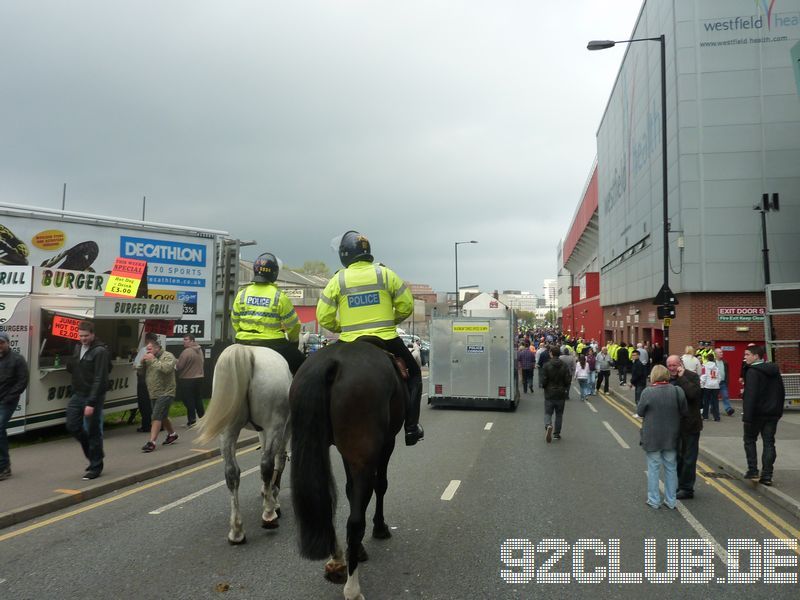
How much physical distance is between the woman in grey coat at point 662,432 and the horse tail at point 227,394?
4.71 meters

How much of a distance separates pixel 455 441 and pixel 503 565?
6506mm

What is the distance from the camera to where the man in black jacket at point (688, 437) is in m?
7.40

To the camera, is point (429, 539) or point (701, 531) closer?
point (429, 539)

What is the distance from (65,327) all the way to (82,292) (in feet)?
5.11

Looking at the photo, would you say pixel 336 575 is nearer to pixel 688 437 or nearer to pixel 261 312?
pixel 261 312

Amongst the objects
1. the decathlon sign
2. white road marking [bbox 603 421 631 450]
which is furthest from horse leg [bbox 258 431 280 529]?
the decathlon sign

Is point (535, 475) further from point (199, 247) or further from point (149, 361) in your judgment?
point (199, 247)

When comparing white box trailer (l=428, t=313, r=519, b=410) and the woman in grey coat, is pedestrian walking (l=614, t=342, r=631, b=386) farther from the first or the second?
the woman in grey coat

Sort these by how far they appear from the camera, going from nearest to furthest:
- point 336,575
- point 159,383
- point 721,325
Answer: point 336,575
point 159,383
point 721,325

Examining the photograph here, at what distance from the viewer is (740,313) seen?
1972cm

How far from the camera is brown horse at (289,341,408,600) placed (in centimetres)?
421

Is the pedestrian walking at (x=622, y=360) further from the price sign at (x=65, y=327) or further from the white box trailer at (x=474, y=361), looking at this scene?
the price sign at (x=65, y=327)

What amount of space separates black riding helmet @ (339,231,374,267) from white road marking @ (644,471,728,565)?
4216mm

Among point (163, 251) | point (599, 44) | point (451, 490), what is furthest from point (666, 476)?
point (599, 44)
